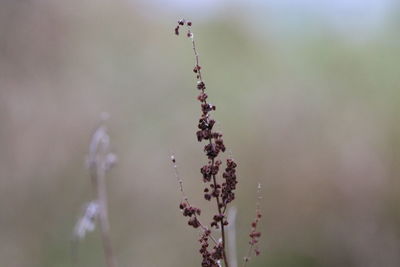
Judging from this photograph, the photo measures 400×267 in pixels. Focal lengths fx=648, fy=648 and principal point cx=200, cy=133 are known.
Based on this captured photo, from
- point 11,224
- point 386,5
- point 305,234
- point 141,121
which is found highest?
point 386,5

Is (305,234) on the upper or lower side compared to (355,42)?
lower

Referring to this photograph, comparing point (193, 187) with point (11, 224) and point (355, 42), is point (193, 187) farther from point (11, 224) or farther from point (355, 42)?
point (355, 42)

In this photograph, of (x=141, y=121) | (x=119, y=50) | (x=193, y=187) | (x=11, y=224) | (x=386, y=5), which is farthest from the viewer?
(x=386, y=5)

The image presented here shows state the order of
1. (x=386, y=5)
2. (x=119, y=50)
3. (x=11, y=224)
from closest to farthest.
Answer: (x=11, y=224) < (x=119, y=50) < (x=386, y=5)

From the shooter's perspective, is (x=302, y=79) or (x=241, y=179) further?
(x=302, y=79)

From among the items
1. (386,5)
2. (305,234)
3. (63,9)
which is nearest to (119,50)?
(63,9)

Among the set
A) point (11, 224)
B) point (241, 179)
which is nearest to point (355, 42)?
point (241, 179)
